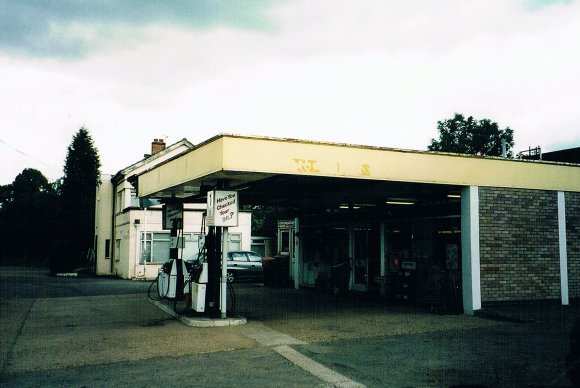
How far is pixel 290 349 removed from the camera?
8.23 m

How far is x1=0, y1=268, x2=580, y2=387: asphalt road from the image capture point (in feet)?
21.6

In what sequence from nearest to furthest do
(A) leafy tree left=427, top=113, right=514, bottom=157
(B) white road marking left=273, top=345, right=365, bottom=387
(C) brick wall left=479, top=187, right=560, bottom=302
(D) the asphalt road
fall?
(B) white road marking left=273, top=345, right=365, bottom=387 < (D) the asphalt road < (C) brick wall left=479, top=187, right=560, bottom=302 < (A) leafy tree left=427, top=113, right=514, bottom=157

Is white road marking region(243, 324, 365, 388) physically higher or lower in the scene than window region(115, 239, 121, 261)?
lower

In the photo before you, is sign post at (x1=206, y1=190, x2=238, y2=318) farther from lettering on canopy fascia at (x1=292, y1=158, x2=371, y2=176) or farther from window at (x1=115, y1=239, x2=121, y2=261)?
window at (x1=115, y1=239, x2=121, y2=261)

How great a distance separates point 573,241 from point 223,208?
9226 millimetres

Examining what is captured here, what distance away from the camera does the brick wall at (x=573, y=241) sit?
43.7 ft

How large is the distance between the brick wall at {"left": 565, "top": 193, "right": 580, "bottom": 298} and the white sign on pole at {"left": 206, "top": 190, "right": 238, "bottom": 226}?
8.80 m

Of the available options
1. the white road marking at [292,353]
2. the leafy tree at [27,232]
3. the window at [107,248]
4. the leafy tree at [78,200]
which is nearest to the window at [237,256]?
the window at [107,248]

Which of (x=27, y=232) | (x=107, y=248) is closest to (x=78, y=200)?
(x=27, y=232)

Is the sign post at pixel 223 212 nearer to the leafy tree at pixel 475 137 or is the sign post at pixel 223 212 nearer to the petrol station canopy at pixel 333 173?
the petrol station canopy at pixel 333 173

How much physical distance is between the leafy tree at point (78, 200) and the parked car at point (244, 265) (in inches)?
490

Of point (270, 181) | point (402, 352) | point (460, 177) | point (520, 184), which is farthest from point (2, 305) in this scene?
point (520, 184)

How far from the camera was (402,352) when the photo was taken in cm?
802

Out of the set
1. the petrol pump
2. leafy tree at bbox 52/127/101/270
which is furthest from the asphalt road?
leafy tree at bbox 52/127/101/270
